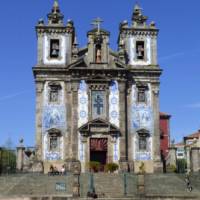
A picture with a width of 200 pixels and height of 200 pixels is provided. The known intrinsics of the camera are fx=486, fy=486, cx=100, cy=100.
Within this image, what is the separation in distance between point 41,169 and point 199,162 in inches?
523

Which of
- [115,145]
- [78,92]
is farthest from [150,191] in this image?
[78,92]

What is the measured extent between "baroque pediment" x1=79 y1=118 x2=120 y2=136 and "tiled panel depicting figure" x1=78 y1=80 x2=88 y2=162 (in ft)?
1.77

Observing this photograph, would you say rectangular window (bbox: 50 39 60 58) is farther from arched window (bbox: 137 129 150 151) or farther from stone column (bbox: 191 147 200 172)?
stone column (bbox: 191 147 200 172)

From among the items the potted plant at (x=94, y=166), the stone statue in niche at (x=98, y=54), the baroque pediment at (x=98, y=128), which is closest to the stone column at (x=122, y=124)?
the baroque pediment at (x=98, y=128)

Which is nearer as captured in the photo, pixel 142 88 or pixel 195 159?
pixel 195 159

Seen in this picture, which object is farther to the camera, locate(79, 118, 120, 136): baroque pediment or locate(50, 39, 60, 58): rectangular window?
locate(50, 39, 60, 58): rectangular window

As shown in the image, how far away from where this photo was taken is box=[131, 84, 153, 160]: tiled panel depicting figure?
1626 inches

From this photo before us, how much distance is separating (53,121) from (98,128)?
3.91 meters

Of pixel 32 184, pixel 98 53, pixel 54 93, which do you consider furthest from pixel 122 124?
pixel 32 184

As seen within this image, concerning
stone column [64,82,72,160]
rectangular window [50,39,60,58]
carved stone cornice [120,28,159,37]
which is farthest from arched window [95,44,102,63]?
rectangular window [50,39,60,58]

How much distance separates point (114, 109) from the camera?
4166 centimetres

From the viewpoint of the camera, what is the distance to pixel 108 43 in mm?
43094

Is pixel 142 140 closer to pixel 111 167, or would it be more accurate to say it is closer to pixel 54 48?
pixel 111 167

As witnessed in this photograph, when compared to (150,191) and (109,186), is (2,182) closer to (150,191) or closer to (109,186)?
(109,186)
